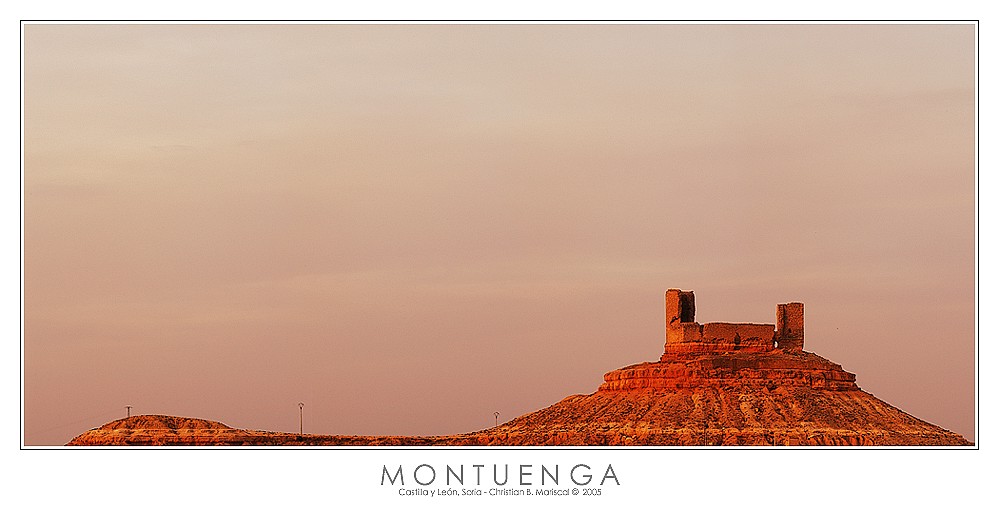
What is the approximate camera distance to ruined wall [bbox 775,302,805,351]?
419ft

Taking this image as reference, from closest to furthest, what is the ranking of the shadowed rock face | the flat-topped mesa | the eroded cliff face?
the eroded cliff face < the shadowed rock face < the flat-topped mesa

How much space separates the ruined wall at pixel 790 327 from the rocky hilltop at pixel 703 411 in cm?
6

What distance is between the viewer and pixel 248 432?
12038cm

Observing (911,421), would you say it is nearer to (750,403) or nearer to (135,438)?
(750,403)

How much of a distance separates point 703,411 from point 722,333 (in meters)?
6.76

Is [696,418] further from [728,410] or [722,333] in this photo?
[722,333]

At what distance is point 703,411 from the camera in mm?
122750

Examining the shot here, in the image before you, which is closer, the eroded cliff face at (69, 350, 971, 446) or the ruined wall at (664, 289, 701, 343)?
the eroded cliff face at (69, 350, 971, 446)

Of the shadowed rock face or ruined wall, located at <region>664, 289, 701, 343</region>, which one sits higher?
ruined wall, located at <region>664, 289, 701, 343</region>

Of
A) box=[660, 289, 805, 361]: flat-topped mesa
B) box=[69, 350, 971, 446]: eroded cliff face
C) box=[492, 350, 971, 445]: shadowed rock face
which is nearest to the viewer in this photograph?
box=[69, 350, 971, 446]: eroded cliff face

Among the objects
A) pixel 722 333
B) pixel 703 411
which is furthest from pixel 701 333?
pixel 703 411

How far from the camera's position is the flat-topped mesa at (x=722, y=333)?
127 m

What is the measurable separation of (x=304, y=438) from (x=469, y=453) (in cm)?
4282
